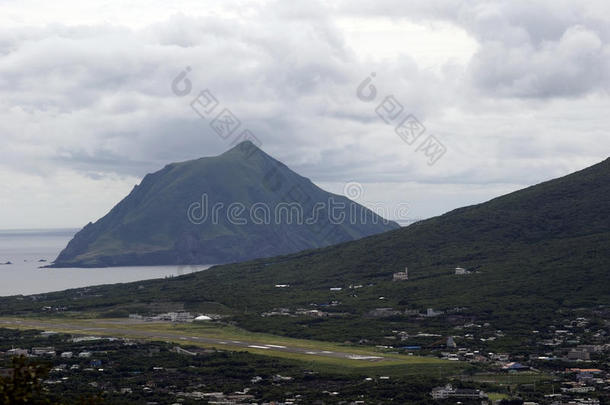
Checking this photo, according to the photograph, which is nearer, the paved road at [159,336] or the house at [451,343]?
the paved road at [159,336]

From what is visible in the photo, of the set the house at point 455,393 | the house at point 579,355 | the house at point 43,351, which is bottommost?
the house at point 455,393

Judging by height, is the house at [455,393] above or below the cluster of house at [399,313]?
below

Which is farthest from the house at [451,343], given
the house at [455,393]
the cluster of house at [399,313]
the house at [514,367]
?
the house at [455,393]

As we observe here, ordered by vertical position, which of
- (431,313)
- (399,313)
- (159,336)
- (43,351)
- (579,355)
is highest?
(399,313)

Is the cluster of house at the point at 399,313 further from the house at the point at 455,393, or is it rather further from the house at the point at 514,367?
the house at the point at 455,393

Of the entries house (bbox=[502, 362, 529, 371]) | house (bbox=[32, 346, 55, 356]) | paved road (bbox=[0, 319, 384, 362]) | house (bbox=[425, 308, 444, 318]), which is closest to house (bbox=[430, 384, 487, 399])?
house (bbox=[502, 362, 529, 371])

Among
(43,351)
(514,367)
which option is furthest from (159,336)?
(514,367)

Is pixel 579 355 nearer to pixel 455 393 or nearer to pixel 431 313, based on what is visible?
pixel 455 393

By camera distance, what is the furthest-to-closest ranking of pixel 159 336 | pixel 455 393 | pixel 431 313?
pixel 431 313 < pixel 159 336 < pixel 455 393

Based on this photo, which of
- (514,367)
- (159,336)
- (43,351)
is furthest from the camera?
(159,336)

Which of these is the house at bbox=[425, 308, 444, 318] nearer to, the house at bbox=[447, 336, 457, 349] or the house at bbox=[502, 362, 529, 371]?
the house at bbox=[447, 336, 457, 349]
